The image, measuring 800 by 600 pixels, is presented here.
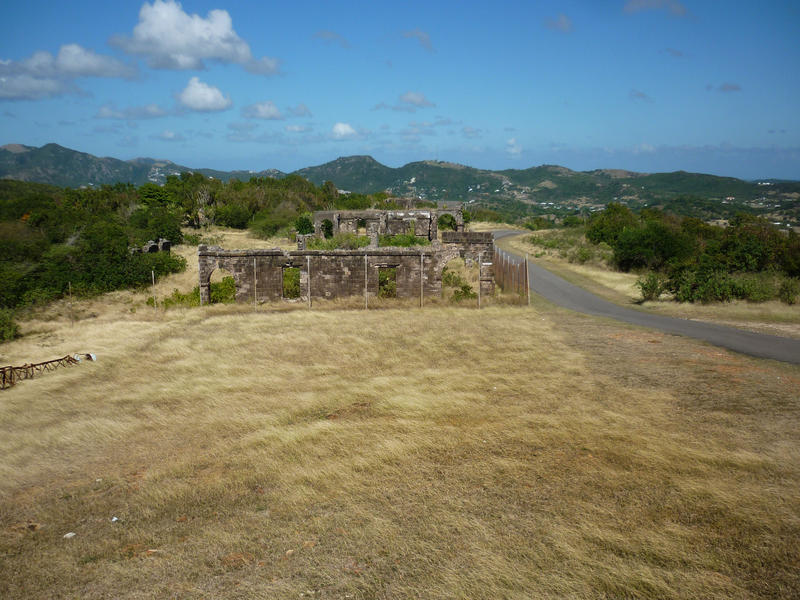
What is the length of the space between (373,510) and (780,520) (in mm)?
5022

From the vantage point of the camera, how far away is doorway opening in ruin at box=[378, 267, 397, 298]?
70.7 feet

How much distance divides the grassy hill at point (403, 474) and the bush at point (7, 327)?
69.6 inches

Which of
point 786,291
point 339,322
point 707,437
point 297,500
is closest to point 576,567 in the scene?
point 297,500

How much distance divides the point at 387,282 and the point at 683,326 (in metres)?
11.3

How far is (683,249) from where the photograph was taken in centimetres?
2914

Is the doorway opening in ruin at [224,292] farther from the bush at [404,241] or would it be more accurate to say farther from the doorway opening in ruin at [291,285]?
the bush at [404,241]

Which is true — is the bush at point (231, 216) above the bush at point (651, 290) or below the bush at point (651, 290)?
above

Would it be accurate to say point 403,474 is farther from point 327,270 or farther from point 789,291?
point 789,291

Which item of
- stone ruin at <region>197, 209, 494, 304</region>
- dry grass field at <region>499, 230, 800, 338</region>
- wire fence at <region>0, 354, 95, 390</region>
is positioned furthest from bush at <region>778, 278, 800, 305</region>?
wire fence at <region>0, 354, 95, 390</region>

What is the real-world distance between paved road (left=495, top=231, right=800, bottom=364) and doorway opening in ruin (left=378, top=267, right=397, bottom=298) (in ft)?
23.3

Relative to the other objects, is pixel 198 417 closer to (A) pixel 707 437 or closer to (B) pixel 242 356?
(B) pixel 242 356

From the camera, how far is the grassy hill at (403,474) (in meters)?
5.43

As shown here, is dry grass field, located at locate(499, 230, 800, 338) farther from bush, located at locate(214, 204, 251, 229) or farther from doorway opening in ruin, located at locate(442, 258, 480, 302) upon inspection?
bush, located at locate(214, 204, 251, 229)

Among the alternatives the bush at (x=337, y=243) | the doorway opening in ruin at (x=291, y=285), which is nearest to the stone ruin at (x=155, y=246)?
the bush at (x=337, y=243)
